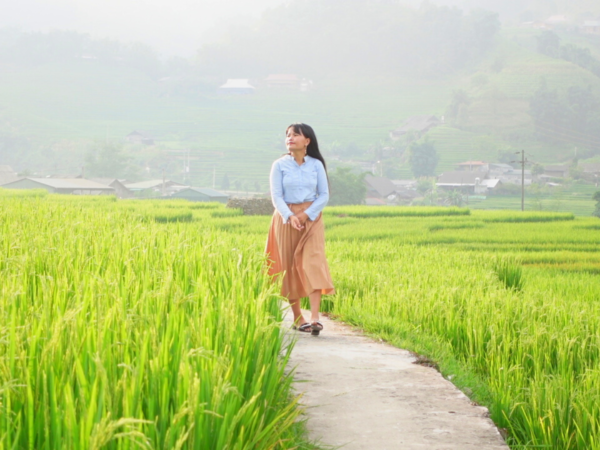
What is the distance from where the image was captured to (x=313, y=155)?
18.9ft

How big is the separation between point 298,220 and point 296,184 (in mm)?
293

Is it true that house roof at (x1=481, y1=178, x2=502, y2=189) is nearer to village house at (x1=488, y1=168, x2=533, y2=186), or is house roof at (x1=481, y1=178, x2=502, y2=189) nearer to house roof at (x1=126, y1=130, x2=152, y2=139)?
village house at (x1=488, y1=168, x2=533, y2=186)

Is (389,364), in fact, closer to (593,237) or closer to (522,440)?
(522,440)

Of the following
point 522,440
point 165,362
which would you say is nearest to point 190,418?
point 165,362

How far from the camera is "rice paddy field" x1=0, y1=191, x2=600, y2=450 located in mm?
1952

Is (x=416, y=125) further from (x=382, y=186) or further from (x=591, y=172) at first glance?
(x=382, y=186)

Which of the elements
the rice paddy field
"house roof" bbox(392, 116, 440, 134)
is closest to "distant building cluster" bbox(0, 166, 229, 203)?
the rice paddy field

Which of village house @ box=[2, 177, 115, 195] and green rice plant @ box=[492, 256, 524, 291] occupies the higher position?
village house @ box=[2, 177, 115, 195]

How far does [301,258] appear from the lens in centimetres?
569

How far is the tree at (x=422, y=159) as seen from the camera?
359 ft

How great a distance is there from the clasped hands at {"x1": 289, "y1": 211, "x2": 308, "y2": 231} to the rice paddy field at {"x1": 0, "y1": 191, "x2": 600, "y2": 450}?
38cm

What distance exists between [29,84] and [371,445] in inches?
6853

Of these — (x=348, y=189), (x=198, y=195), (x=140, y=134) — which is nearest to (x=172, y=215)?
(x=348, y=189)

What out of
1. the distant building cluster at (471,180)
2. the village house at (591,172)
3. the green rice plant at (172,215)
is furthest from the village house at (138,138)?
the green rice plant at (172,215)
